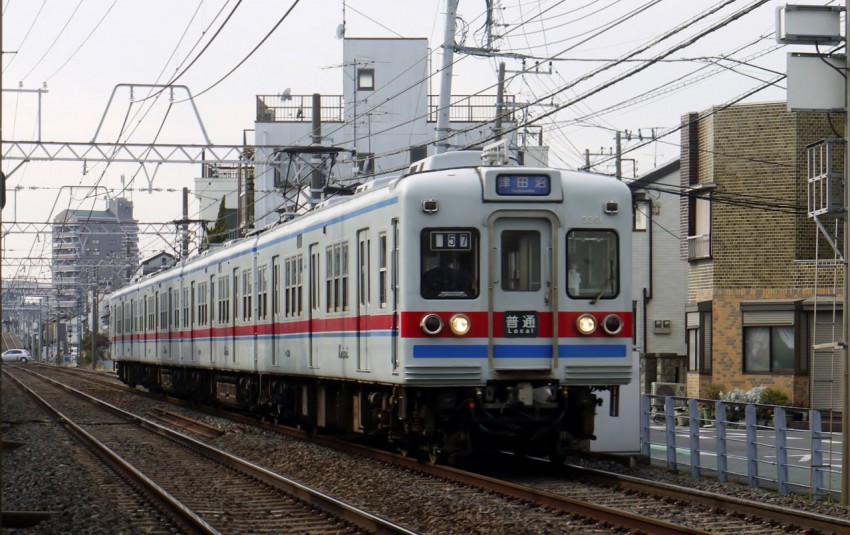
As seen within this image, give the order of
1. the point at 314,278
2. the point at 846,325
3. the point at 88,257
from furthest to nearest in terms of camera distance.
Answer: the point at 88,257 → the point at 314,278 → the point at 846,325

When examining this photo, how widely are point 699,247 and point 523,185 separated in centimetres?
1878

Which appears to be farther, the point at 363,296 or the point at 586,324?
the point at 363,296

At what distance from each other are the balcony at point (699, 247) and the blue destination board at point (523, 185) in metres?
18.0

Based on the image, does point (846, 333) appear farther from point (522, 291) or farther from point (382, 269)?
point (382, 269)

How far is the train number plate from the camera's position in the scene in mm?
12047

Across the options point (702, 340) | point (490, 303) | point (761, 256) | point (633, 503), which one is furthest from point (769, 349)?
point (633, 503)

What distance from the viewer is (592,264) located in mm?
12391

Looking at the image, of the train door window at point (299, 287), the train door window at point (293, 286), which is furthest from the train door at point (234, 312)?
the train door window at point (299, 287)

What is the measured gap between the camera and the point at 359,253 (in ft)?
45.0

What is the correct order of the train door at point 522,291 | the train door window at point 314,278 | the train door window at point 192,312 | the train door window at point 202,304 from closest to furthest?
the train door at point 522,291 → the train door window at point 314,278 → the train door window at point 202,304 → the train door window at point 192,312

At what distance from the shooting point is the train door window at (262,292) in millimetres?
19203

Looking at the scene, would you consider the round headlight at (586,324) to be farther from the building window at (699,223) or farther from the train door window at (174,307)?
the train door window at (174,307)

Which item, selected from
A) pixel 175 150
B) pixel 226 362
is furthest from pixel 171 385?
pixel 226 362

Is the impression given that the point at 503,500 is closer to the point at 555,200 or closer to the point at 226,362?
the point at 555,200
